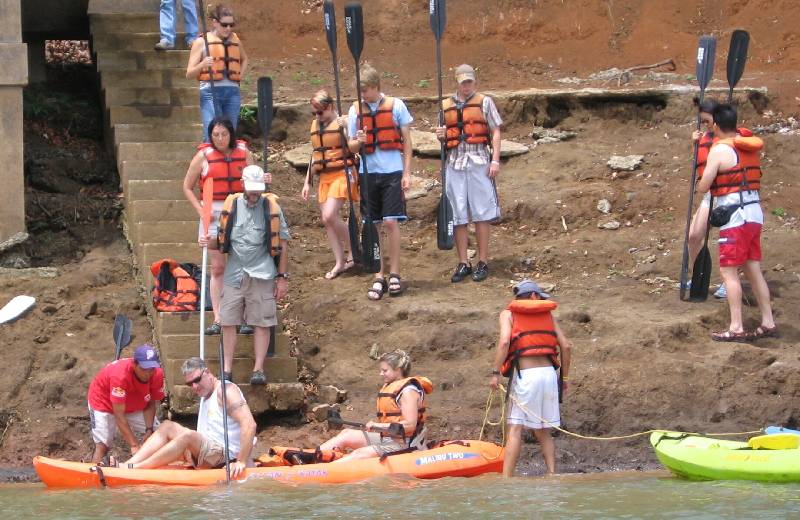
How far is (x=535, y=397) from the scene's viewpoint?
10.1 metres

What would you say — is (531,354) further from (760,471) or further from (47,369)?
(47,369)

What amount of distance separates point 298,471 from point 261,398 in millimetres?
1285

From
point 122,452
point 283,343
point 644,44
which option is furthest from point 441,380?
point 644,44

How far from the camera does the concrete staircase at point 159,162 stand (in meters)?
11.4

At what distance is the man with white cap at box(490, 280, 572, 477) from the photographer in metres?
10.0

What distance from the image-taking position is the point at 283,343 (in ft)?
38.1

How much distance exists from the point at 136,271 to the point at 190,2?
302 centimetres

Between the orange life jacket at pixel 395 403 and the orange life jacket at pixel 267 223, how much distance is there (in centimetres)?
146

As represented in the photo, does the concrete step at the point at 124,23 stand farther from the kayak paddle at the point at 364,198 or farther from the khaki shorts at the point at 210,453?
the khaki shorts at the point at 210,453

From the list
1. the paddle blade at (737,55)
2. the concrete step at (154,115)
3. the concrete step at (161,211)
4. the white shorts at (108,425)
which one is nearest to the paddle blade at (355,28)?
the concrete step at (154,115)

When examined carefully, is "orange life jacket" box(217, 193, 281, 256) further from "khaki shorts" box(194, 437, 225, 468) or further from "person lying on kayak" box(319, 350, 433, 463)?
"khaki shorts" box(194, 437, 225, 468)

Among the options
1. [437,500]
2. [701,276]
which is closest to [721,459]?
[437,500]

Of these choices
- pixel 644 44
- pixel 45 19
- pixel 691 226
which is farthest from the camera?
pixel 644 44

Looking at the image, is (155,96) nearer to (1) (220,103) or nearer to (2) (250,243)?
(1) (220,103)
